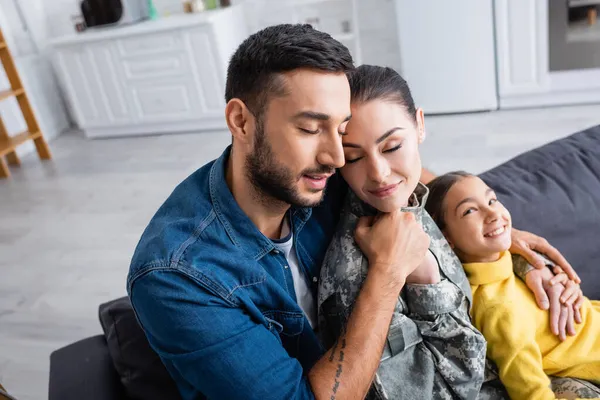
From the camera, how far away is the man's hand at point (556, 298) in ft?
3.84

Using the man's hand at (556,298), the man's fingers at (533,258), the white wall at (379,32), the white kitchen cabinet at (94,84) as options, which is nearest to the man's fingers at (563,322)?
the man's hand at (556,298)

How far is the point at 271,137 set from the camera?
0.99 metres

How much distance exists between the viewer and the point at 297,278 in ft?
3.92

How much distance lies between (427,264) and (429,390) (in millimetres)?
250

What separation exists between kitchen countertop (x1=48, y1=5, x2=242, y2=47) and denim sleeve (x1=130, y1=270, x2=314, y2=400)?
10.9ft

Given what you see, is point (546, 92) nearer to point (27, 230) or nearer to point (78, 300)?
point (78, 300)

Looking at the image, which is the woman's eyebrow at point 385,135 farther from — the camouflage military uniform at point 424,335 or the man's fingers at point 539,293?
the man's fingers at point 539,293

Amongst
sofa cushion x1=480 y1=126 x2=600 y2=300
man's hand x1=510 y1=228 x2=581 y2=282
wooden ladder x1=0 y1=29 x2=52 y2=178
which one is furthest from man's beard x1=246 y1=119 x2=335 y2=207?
wooden ladder x1=0 y1=29 x2=52 y2=178

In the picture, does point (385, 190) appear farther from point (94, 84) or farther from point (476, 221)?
point (94, 84)

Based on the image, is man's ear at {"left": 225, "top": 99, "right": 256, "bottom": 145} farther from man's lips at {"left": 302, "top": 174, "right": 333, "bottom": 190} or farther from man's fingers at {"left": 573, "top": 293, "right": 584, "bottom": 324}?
man's fingers at {"left": 573, "top": 293, "right": 584, "bottom": 324}

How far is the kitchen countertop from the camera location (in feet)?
13.0

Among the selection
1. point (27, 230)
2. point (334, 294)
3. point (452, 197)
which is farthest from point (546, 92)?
point (27, 230)

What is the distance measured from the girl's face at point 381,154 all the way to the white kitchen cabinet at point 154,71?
3143 mm

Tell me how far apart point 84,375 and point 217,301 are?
1.45ft
